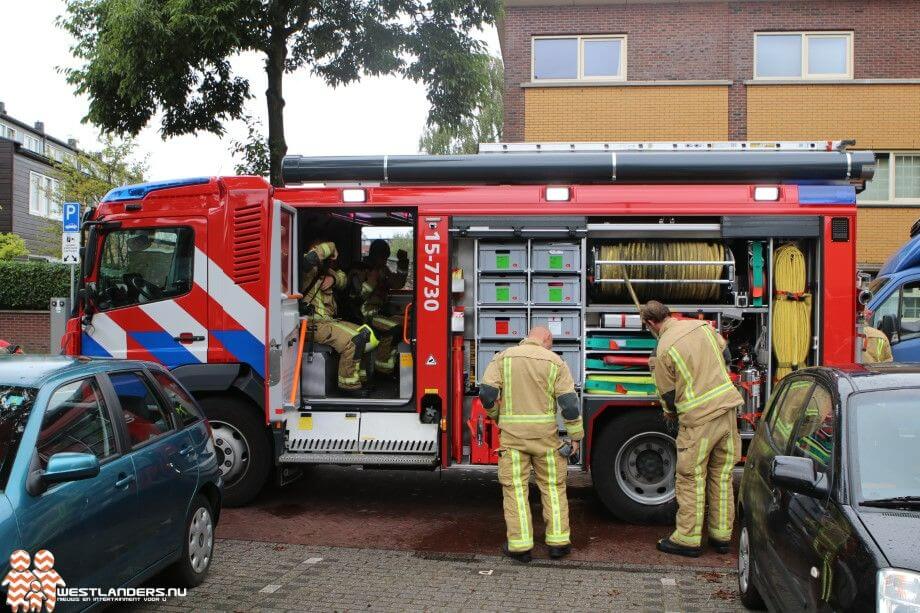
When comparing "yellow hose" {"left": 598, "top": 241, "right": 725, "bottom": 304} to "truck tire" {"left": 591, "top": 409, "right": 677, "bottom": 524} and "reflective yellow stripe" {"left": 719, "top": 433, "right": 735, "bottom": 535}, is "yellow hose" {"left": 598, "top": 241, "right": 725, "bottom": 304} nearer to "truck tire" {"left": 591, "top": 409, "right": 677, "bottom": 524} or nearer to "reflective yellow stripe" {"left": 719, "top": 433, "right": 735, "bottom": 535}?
"truck tire" {"left": 591, "top": 409, "right": 677, "bottom": 524}

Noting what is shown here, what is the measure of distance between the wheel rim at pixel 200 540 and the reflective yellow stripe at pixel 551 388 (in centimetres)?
237

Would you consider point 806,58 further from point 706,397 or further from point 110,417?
point 110,417

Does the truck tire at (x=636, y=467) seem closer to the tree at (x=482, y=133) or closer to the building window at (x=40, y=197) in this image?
the tree at (x=482, y=133)

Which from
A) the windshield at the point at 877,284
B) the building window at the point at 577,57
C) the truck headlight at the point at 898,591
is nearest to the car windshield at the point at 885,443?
the truck headlight at the point at 898,591

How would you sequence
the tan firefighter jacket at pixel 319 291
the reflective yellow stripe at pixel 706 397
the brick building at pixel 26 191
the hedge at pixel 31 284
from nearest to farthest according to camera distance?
the reflective yellow stripe at pixel 706 397
the tan firefighter jacket at pixel 319 291
the hedge at pixel 31 284
the brick building at pixel 26 191

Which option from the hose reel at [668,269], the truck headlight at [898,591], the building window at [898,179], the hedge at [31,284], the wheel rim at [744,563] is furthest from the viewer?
the hedge at [31,284]

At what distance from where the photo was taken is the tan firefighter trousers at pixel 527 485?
234 inches

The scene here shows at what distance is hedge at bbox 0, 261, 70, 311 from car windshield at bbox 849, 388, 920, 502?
2067cm

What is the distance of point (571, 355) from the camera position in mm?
6973

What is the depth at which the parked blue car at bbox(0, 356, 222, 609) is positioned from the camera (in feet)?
11.8

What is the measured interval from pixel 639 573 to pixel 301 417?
310 centimetres

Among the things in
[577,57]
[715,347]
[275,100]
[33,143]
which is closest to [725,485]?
[715,347]

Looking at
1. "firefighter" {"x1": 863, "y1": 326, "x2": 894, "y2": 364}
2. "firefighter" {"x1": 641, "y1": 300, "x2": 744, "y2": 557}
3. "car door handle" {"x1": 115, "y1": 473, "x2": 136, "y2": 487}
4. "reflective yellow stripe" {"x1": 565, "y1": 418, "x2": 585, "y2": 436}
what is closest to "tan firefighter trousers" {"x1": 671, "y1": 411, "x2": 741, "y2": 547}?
"firefighter" {"x1": 641, "y1": 300, "x2": 744, "y2": 557}

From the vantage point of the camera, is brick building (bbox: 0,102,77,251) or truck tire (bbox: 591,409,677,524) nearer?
truck tire (bbox: 591,409,677,524)
